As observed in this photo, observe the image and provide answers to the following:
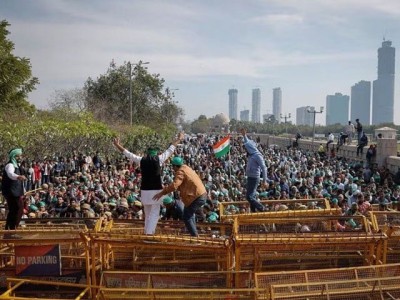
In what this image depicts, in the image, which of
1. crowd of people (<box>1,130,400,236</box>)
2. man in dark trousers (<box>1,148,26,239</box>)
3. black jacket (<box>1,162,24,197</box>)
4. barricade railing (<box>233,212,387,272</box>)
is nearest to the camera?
barricade railing (<box>233,212,387,272</box>)

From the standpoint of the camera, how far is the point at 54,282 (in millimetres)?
7336

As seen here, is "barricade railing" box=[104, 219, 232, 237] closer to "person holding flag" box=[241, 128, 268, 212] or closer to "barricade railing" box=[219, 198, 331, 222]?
"barricade railing" box=[219, 198, 331, 222]

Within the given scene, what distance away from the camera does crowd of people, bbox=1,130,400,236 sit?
8492 millimetres

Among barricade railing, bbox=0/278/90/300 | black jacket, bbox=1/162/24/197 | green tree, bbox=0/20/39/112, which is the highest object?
green tree, bbox=0/20/39/112

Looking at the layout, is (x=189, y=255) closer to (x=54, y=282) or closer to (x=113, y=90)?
(x=54, y=282)

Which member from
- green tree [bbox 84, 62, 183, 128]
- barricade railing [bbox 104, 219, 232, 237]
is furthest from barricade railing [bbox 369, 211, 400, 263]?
green tree [bbox 84, 62, 183, 128]

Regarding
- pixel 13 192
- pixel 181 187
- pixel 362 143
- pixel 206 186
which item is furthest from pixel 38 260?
pixel 362 143

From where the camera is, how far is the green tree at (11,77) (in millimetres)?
37250

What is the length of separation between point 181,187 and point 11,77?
32.5 metres

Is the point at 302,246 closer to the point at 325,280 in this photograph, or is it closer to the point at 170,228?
the point at 325,280

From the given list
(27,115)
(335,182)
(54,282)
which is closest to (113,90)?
(27,115)

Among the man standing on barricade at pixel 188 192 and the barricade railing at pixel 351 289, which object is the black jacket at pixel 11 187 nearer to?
the man standing on barricade at pixel 188 192

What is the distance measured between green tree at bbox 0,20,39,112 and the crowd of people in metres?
9.85

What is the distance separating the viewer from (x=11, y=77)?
37.6 m
